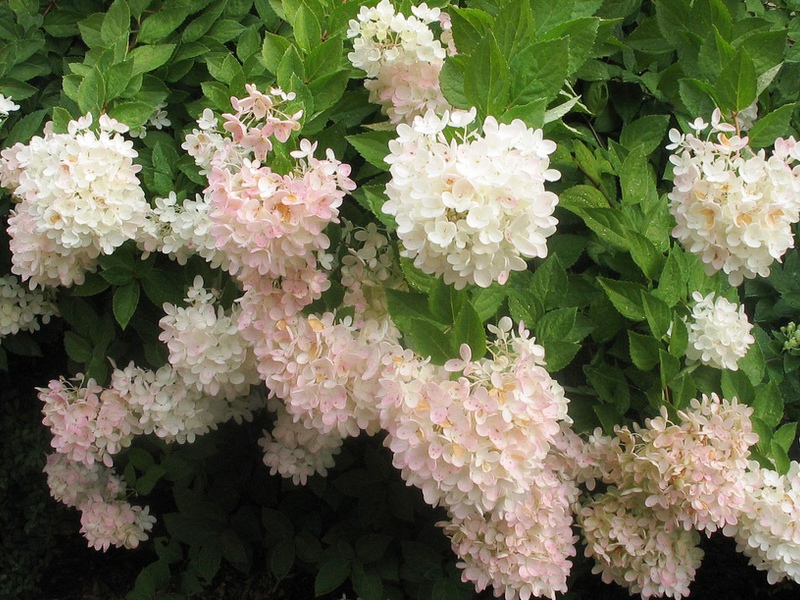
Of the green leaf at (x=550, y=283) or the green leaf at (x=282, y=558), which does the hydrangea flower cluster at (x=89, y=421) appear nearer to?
the green leaf at (x=282, y=558)

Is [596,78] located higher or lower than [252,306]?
higher

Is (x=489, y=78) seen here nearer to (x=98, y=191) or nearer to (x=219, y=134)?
(x=219, y=134)

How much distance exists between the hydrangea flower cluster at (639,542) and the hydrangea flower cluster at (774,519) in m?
0.13

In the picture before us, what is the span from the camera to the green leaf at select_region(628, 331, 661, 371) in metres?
1.56

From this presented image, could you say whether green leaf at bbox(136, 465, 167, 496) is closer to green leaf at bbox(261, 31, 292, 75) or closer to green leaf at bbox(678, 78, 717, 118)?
green leaf at bbox(261, 31, 292, 75)

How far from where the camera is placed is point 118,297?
177cm

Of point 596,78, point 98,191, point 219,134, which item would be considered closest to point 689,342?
point 596,78

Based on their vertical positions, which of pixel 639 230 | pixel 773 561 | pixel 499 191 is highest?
pixel 499 191

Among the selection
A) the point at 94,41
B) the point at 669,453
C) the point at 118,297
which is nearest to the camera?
the point at 669,453

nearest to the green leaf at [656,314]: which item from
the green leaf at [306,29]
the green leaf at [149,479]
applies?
the green leaf at [306,29]

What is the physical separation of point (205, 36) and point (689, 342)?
1428 mm

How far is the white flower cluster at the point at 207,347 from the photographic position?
1.57 metres

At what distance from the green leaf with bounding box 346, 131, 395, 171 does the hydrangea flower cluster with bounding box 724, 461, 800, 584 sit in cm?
96

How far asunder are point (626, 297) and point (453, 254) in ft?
2.07
